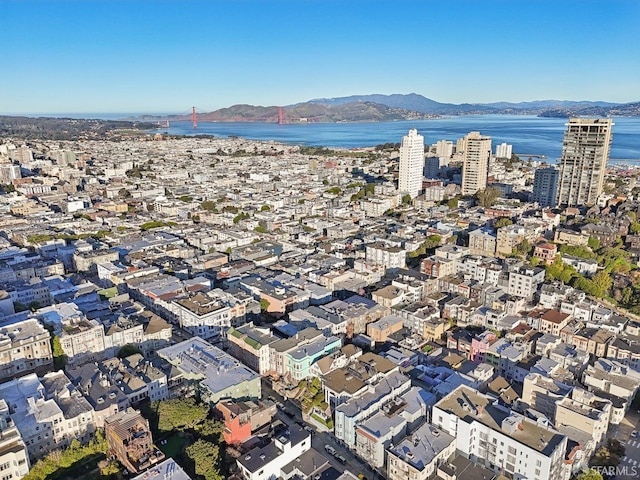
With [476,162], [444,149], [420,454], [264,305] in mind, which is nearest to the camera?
[420,454]

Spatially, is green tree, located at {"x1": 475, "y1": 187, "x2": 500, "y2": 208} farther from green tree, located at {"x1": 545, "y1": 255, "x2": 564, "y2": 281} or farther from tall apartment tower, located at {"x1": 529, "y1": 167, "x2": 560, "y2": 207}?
green tree, located at {"x1": 545, "y1": 255, "x2": 564, "y2": 281}

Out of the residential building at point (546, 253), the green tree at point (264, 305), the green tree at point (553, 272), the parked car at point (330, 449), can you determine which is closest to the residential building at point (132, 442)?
the parked car at point (330, 449)

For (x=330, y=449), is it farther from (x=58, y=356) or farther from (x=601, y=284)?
(x=601, y=284)

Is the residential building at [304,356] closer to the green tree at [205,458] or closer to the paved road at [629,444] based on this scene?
the green tree at [205,458]

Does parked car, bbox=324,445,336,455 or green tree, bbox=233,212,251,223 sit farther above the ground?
green tree, bbox=233,212,251,223

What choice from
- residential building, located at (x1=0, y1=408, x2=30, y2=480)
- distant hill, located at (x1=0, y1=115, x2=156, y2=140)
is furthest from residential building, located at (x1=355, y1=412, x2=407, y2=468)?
distant hill, located at (x1=0, y1=115, x2=156, y2=140)

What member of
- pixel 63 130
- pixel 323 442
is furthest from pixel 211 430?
pixel 63 130
